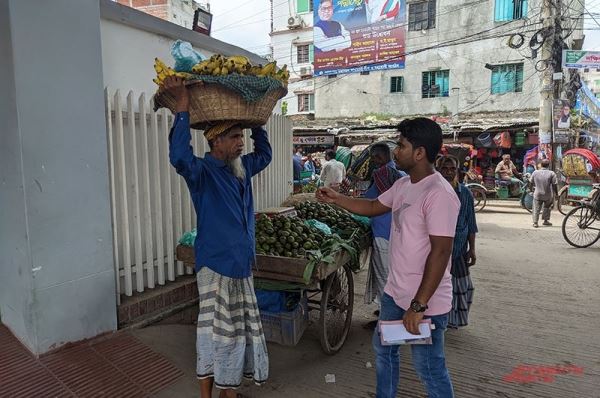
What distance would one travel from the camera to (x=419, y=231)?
7.05 feet

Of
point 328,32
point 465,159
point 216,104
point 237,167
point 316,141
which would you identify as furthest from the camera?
point 328,32

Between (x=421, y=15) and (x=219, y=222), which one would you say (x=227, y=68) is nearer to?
(x=219, y=222)

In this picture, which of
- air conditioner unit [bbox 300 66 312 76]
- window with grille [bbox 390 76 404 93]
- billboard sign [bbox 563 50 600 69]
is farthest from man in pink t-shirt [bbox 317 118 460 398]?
air conditioner unit [bbox 300 66 312 76]

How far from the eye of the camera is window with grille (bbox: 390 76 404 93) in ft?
75.7

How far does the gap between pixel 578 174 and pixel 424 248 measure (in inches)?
494

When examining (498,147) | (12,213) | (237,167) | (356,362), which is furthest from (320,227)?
(498,147)

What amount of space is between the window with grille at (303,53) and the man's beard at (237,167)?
2750 centimetres

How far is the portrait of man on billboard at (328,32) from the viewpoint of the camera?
77.5 ft

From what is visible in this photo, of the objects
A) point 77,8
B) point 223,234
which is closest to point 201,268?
point 223,234

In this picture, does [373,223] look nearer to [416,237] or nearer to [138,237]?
[416,237]

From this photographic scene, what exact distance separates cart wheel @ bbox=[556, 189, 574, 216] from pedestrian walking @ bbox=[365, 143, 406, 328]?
10198mm

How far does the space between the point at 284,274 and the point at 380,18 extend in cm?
2257

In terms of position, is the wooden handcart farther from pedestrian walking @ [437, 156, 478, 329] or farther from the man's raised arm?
pedestrian walking @ [437, 156, 478, 329]

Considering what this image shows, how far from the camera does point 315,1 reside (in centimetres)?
2447
